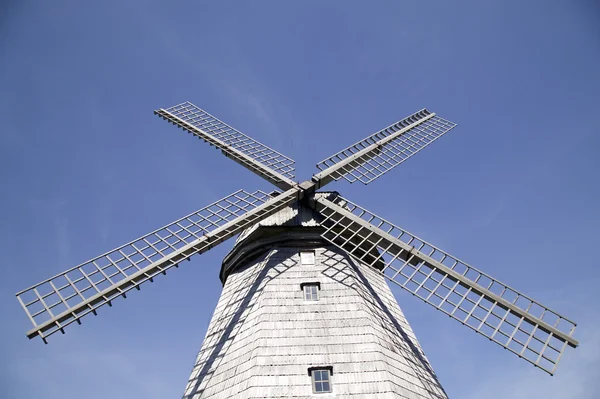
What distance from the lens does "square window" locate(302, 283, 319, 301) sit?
478 inches

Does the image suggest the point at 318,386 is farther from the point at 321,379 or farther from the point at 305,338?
the point at 305,338

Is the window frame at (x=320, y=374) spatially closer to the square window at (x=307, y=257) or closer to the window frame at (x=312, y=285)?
the window frame at (x=312, y=285)

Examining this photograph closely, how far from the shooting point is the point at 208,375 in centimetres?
1115

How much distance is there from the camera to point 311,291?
40.4ft

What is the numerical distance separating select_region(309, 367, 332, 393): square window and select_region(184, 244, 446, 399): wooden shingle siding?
0.37 feet

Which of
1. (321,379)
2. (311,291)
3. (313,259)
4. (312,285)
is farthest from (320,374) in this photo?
(313,259)

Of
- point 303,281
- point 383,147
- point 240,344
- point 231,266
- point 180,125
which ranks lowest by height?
point 240,344

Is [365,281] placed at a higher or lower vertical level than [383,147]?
lower

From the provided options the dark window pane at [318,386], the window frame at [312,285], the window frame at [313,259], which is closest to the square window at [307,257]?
the window frame at [313,259]

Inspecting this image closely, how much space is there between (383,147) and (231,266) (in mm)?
6930

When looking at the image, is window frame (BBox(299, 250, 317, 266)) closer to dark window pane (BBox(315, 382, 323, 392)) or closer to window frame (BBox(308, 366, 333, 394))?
window frame (BBox(308, 366, 333, 394))

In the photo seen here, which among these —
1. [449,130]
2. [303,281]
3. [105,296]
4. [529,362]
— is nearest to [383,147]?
[449,130]

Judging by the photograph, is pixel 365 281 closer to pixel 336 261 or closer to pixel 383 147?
pixel 336 261

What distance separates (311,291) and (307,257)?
131 cm
